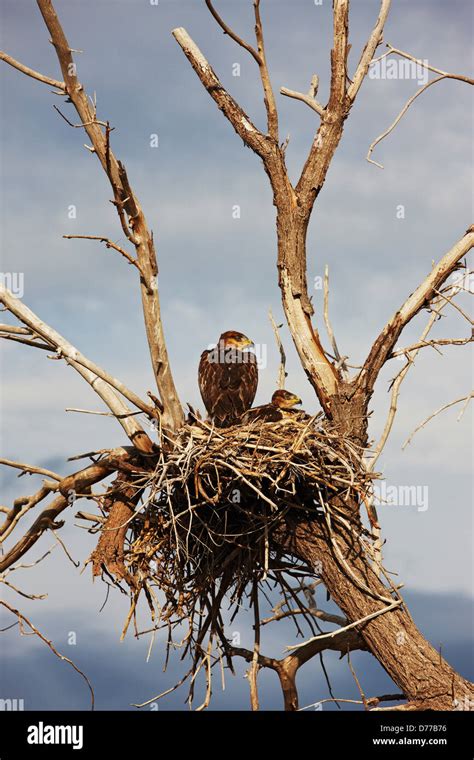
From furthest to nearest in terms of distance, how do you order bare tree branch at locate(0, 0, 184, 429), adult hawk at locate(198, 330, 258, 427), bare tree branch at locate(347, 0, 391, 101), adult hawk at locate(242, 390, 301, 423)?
bare tree branch at locate(347, 0, 391, 101) → adult hawk at locate(198, 330, 258, 427) → adult hawk at locate(242, 390, 301, 423) → bare tree branch at locate(0, 0, 184, 429)

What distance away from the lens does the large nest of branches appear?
A: 5.39m

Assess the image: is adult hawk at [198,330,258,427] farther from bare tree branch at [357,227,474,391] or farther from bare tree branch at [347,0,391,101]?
bare tree branch at [347,0,391,101]

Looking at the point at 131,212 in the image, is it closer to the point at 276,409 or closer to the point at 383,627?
the point at 276,409

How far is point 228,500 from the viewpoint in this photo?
18.3 feet

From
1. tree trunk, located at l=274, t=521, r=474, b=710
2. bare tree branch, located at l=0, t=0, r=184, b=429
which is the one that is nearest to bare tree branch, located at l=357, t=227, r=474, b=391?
tree trunk, located at l=274, t=521, r=474, b=710

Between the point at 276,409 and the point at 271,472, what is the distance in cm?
85

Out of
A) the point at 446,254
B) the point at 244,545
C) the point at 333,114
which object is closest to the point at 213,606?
the point at 244,545

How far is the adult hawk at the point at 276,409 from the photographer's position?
20.0 ft

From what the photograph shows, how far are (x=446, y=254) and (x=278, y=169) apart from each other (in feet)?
4.90

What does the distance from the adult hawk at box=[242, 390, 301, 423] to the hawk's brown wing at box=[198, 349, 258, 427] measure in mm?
164

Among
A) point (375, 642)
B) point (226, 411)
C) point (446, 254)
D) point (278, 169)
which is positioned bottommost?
point (375, 642)
